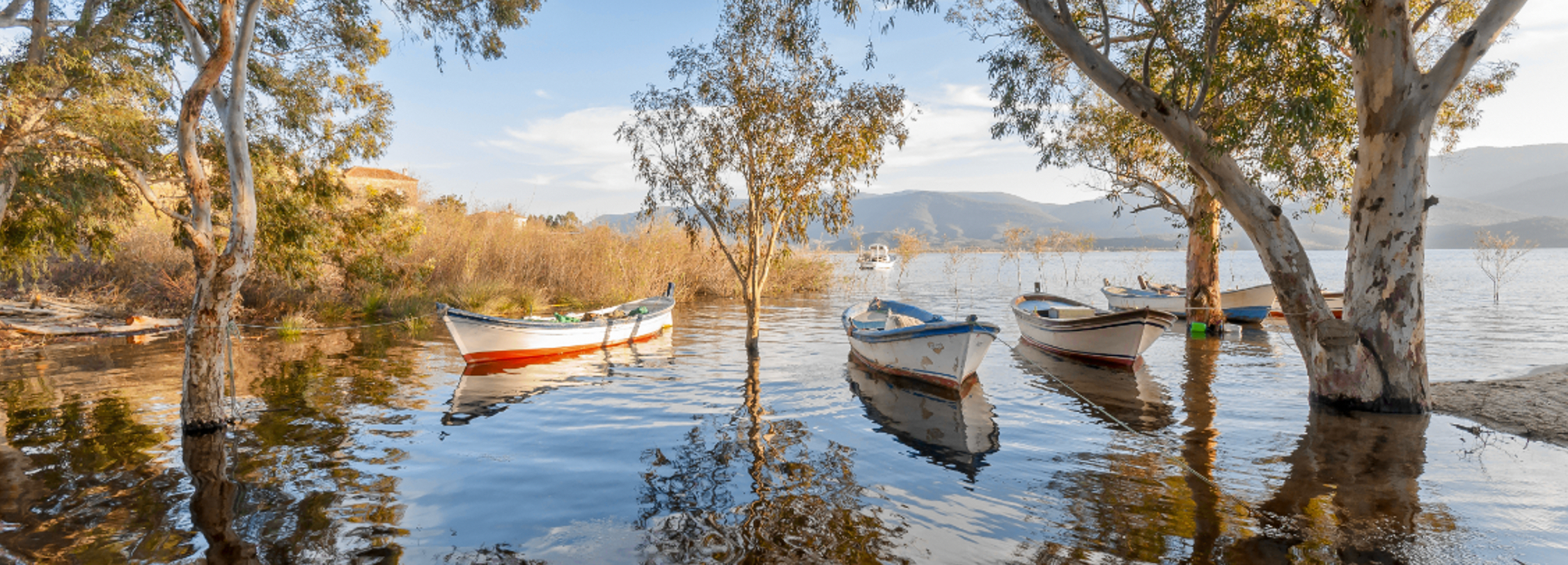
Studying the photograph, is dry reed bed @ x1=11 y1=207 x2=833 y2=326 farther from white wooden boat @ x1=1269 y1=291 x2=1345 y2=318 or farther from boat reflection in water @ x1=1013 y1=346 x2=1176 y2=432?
white wooden boat @ x1=1269 y1=291 x2=1345 y2=318

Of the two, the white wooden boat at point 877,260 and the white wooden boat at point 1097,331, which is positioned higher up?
the white wooden boat at point 877,260

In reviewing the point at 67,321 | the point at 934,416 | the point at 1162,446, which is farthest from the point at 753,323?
the point at 67,321

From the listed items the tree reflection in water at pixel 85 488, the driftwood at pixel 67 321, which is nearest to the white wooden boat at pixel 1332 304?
the tree reflection in water at pixel 85 488

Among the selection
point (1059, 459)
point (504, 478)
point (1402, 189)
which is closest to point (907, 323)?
point (1059, 459)

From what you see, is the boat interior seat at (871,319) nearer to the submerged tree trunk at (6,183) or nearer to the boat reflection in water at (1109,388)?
the boat reflection in water at (1109,388)

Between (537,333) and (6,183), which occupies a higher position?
(6,183)

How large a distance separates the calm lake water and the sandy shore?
0.49 meters

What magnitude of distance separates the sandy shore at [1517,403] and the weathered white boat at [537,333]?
528 inches

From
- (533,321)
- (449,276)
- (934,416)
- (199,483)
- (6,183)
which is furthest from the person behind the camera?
(449,276)

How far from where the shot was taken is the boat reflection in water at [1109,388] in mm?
9008

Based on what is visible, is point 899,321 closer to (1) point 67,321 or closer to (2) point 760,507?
(2) point 760,507

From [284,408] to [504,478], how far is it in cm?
461

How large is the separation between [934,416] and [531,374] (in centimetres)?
704

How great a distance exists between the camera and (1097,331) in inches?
513
